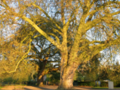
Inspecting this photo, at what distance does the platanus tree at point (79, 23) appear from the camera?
34.6 ft

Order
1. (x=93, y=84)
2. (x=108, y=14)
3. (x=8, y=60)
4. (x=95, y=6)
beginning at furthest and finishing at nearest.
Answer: (x=93, y=84), (x=8, y=60), (x=95, y=6), (x=108, y=14)

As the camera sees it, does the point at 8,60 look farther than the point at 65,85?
Yes

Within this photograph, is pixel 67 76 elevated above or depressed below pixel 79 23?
below

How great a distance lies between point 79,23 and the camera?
463 inches

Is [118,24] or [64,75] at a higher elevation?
[118,24]

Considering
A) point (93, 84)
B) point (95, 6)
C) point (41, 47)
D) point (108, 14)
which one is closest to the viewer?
point (108, 14)

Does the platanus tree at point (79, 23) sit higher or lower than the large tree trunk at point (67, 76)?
higher

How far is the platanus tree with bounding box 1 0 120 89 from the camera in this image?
34.6 feet

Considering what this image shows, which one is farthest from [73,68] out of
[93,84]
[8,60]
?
[93,84]

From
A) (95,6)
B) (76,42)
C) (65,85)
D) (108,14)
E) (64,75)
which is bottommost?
Result: (65,85)

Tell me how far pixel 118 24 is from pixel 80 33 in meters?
2.89

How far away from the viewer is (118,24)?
35.2ft

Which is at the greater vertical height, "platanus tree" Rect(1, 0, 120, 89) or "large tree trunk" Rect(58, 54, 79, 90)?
"platanus tree" Rect(1, 0, 120, 89)

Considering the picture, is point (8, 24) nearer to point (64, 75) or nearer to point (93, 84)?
point (64, 75)
